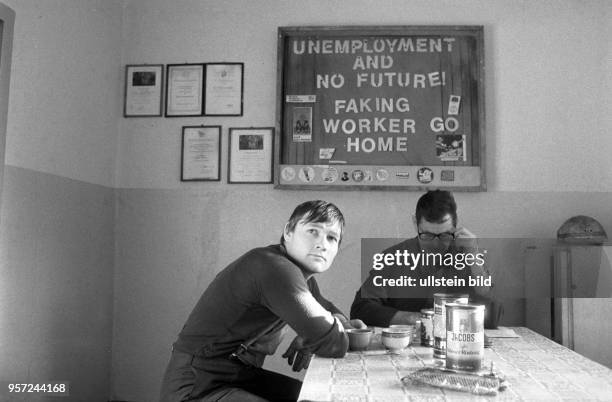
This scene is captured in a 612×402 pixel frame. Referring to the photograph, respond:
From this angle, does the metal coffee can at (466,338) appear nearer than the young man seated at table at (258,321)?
Yes

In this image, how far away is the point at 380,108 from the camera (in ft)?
10.3

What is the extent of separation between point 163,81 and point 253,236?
1.10 metres

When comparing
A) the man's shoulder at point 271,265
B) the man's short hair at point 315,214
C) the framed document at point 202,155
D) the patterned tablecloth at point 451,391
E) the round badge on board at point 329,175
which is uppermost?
the framed document at point 202,155

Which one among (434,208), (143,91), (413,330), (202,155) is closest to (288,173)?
(202,155)

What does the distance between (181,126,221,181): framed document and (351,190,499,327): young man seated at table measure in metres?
1.13

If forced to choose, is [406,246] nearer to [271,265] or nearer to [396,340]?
[396,340]

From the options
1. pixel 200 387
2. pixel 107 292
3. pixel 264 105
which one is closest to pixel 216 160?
pixel 264 105

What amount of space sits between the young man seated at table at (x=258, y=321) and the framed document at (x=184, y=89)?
65.7 inches

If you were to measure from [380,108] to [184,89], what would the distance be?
119cm

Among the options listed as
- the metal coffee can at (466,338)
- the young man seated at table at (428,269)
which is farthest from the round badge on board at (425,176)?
the metal coffee can at (466,338)

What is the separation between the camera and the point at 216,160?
3.17m

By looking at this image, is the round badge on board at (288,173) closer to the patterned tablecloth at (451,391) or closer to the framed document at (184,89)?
the framed document at (184,89)

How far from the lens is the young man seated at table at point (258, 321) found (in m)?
1.55

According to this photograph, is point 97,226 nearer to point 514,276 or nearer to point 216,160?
point 216,160
